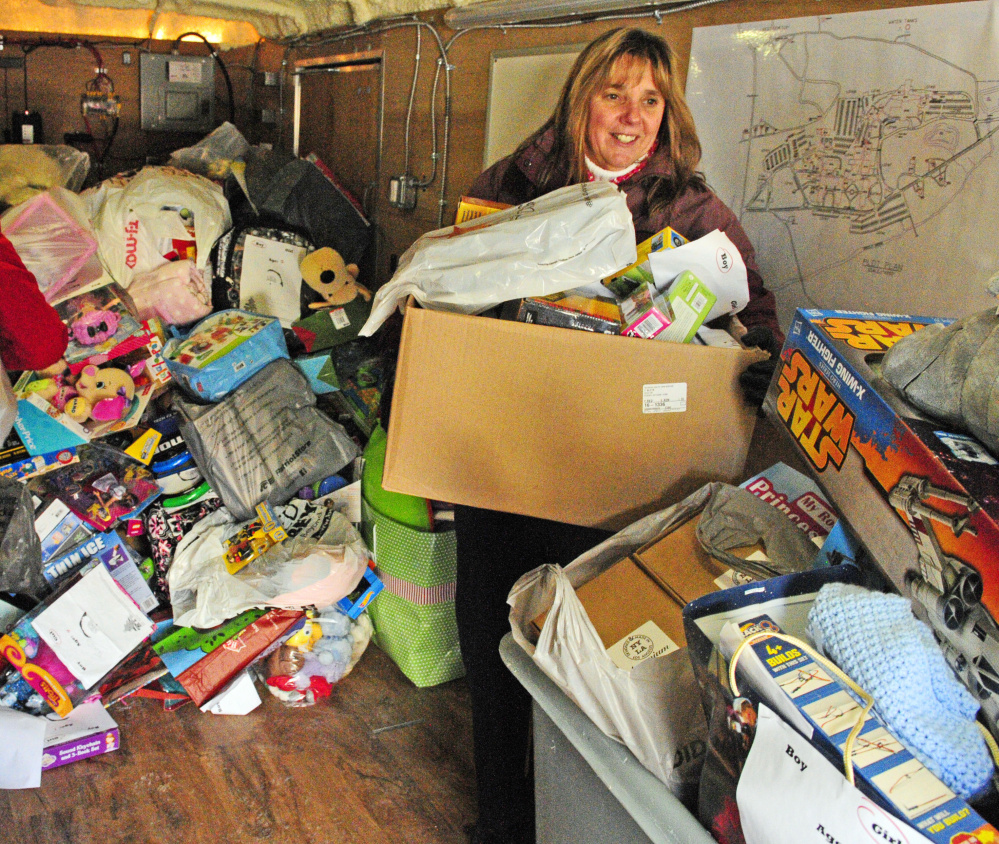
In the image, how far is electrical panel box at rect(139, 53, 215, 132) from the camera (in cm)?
360

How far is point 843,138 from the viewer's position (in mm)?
1437

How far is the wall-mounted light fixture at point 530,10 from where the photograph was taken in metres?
1.84

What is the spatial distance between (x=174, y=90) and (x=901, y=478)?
3.91 m

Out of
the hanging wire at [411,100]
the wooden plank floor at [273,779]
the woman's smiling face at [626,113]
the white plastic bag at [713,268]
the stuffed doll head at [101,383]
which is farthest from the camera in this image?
the hanging wire at [411,100]

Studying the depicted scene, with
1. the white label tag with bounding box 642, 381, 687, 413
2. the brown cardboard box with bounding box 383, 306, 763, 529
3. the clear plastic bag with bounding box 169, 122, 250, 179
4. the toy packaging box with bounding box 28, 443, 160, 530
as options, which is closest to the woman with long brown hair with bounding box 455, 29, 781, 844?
the brown cardboard box with bounding box 383, 306, 763, 529

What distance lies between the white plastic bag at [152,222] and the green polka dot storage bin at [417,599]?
3.59ft

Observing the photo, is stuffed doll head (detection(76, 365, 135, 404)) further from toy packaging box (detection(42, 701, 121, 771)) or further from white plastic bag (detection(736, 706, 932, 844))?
white plastic bag (detection(736, 706, 932, 844))

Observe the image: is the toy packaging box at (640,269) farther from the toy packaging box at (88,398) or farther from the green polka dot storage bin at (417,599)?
the toy packaging box at (88,398)

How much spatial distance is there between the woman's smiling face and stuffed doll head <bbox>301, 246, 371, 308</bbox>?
1.23 m

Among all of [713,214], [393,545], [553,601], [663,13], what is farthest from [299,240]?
[553,601]

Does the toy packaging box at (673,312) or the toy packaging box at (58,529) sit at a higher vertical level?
the toy packaging box at (673,312)

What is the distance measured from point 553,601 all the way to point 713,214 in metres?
0.86

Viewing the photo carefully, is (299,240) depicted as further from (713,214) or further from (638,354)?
(638,354)

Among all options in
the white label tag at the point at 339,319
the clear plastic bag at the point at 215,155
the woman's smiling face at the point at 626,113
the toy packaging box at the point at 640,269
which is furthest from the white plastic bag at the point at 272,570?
the clear plastic bag at the point at 215,155
